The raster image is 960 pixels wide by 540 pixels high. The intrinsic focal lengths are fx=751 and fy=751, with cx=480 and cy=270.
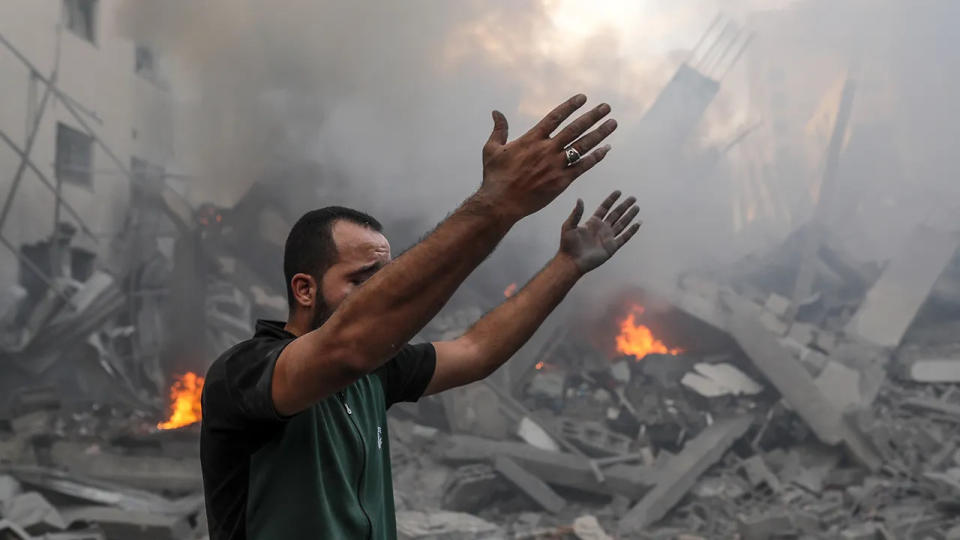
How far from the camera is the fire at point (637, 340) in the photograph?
24.6ft

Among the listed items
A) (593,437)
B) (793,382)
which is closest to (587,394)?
(593,437)

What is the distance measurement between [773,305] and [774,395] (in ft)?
3.07

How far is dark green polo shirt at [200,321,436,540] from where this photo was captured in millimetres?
1475

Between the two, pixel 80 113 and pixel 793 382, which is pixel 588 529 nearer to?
pixel 793 382

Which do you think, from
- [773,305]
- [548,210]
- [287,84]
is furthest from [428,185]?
[773,305]

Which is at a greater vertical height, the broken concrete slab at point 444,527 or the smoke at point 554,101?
the smoke at point 554,101

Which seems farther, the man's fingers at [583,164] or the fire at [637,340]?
the fire at [637,340]

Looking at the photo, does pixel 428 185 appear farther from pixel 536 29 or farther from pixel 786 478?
pixel 786 478

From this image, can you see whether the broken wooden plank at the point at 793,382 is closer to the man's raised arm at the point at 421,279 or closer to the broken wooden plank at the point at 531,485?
the broken wooden plank at the point at 531,485

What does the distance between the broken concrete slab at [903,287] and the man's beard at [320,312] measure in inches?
258

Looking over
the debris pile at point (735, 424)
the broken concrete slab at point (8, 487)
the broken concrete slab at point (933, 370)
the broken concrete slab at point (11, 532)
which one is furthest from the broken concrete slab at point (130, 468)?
the broken concrete slab at point (933, 370)

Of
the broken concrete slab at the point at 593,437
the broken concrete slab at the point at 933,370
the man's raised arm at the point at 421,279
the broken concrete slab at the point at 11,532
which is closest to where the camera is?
the man's raised arm at the point at 421,279

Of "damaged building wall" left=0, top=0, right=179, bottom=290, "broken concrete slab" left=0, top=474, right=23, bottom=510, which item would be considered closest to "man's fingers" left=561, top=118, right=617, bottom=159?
"broken concrete slab" left=0, top=474, right=23, bottom=510

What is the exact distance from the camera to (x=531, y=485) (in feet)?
21.4
